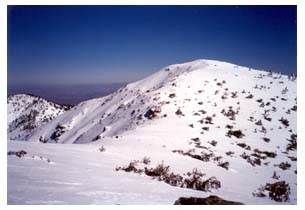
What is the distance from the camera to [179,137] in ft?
41.2

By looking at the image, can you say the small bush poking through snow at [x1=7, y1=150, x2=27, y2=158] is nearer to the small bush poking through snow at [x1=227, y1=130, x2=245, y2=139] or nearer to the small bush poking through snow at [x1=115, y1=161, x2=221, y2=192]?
the small bush poking through snow at [x1=115, y1=161, x2=221, y2=192]

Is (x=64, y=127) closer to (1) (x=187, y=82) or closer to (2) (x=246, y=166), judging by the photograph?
(1) (x=187, y=82)

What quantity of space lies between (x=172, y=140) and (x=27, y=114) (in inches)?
1051

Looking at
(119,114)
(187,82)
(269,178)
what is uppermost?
(187,82)

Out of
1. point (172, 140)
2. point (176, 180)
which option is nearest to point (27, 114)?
point (172, 140)

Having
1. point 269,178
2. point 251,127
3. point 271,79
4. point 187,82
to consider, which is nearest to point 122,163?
point 269,178

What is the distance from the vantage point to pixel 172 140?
39.4 feet

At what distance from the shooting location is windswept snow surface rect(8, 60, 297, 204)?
17.2 ft

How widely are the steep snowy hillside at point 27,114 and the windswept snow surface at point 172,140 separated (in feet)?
12.5

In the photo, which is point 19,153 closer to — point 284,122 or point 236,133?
point 236,133

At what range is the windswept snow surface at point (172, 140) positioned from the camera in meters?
5.25

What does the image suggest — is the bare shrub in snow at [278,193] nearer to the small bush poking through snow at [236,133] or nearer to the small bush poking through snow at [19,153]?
the small bush poking through snow at [19,153]
